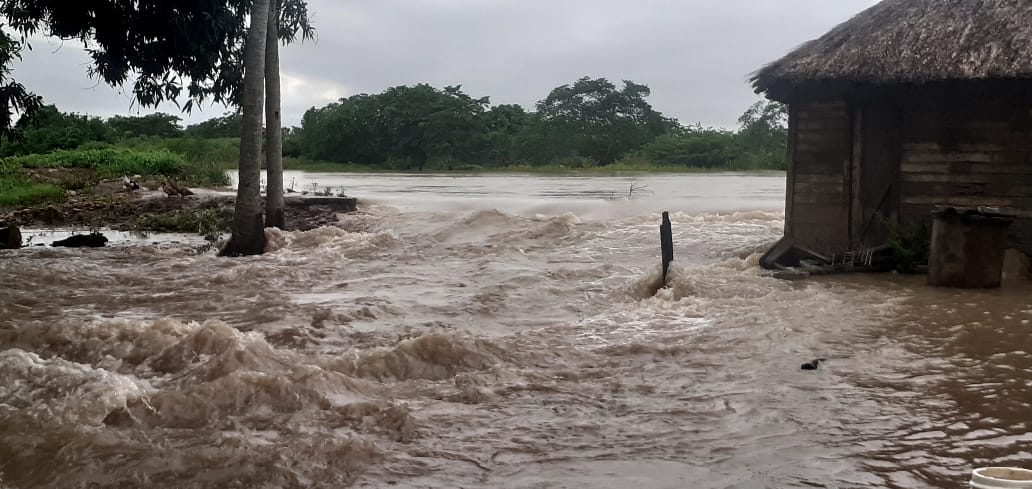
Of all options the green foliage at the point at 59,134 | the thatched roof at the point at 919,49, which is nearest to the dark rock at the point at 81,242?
the thatched roof at the point at 919,49

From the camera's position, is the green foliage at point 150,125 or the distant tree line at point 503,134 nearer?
the distant tree line at point 503,134

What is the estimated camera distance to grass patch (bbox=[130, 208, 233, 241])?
17438mm

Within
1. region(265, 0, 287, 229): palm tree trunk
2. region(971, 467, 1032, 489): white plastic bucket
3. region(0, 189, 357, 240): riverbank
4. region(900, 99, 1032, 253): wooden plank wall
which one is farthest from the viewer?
region(0, 189, 357, 240): riverbank

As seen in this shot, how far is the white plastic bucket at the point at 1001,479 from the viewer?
9.23 feet

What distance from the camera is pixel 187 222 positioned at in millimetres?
17859

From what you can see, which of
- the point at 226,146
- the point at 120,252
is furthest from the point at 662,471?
the point at 226,146

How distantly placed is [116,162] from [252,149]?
1847cm

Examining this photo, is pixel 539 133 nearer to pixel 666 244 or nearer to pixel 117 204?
pixel 117 204

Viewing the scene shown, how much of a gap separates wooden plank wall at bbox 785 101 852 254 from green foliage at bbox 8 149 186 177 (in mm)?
22673

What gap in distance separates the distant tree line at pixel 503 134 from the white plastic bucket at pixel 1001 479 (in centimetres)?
4182

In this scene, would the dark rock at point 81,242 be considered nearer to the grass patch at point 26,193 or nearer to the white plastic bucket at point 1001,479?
the grass patch at point 26,193

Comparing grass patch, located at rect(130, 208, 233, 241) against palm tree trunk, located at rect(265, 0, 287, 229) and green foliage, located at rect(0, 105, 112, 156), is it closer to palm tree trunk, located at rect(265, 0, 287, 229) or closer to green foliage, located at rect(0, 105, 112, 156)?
palm tree trunk, located at rect(265, 0, 287, 229)

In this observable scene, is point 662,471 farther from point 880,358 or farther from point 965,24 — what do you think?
point 965,24

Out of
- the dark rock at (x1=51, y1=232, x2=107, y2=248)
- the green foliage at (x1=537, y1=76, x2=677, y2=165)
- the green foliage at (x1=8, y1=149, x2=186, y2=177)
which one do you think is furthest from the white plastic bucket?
the green foliage at (x1=537, y1=76, x2=677, y2=165)
